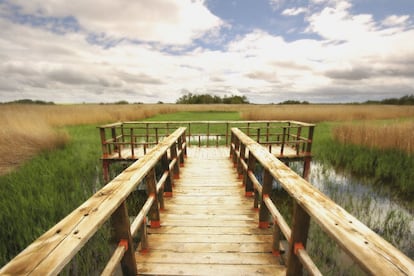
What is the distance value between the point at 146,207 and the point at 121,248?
0.63 meters

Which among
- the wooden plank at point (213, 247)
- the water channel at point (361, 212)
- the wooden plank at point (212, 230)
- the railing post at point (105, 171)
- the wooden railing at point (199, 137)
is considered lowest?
the water channel at point (361, 212)

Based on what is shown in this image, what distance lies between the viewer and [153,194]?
8.46 ft

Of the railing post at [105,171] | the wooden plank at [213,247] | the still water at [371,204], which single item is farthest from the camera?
the railing post at [105,171]

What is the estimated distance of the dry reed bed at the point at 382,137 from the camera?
270 inches

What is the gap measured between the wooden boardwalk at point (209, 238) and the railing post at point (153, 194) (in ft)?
0.34

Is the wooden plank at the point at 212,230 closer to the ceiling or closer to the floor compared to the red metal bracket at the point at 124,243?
closer to the floor

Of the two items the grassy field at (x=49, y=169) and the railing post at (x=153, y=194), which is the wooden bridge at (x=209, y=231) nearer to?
the railing post at (x=153, y=194)

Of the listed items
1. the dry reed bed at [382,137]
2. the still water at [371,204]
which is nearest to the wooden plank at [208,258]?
the still water at [371,204]

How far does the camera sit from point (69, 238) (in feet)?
3.33

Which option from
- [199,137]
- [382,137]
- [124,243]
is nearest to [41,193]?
[124,243]

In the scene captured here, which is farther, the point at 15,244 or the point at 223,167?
the point at 223,167

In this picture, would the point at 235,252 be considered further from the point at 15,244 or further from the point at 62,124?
the point at 62,124

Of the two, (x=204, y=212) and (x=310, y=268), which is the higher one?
(x=310, y=268)

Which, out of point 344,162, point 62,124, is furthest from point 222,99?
point 344,162
